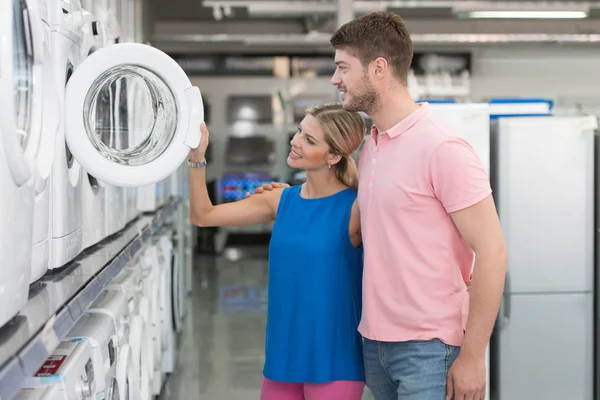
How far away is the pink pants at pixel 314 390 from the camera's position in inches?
95.0

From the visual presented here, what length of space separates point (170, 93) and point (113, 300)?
0.76 m

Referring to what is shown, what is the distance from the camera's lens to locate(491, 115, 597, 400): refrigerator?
3914mm

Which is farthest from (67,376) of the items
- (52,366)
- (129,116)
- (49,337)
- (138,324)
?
(129,116)

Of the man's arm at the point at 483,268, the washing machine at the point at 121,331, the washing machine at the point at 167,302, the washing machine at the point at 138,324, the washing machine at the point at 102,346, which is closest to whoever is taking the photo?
the man's arm at the point at 483,268

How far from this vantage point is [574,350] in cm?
398

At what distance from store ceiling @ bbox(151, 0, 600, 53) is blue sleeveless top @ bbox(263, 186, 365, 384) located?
24.7ft

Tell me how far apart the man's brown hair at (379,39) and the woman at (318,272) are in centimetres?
38

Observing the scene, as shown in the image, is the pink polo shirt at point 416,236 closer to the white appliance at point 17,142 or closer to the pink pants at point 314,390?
the pink pants at point 314,390

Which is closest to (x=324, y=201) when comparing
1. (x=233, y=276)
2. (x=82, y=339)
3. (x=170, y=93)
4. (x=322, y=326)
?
(x=322, y=326)

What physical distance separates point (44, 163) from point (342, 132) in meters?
0.92

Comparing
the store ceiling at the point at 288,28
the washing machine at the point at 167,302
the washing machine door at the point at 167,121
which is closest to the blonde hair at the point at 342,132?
the washing machine door at the point at 167,121

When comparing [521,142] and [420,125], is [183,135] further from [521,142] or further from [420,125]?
[521,142]

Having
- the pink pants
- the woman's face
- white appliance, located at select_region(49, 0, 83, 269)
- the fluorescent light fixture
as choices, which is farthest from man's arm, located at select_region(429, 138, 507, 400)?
the fluorescent light fixture

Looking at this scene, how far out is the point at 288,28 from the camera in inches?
435
